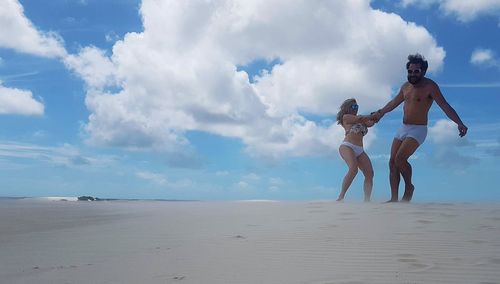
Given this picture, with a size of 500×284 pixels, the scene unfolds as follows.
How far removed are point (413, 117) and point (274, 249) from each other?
526 cm

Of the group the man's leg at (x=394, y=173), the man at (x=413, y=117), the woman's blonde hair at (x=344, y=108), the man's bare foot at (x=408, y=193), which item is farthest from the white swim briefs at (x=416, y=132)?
the woman's blonde hair at (x=344, y=108)

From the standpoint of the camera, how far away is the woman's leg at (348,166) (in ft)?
30.8

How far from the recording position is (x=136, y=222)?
7.17 meters

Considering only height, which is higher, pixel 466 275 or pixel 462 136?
pixel 462 136

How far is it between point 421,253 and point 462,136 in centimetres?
492

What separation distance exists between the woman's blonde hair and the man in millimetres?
1431

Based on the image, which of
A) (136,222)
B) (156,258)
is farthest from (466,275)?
(136,222)

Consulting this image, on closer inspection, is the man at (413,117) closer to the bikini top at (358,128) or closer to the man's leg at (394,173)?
the man's leg at (394,173)

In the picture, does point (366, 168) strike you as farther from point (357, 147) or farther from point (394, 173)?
point (394, 173)

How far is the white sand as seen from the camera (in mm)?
3371

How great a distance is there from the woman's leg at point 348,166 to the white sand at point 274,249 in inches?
94.8

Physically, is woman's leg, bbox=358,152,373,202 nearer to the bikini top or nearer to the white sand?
the bikini top

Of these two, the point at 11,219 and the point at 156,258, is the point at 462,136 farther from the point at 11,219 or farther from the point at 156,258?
the point at 11,219

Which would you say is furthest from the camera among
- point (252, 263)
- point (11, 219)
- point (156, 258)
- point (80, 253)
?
point (11, 219)
